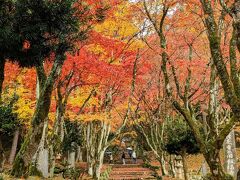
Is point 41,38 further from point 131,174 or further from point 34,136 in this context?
point 131,174

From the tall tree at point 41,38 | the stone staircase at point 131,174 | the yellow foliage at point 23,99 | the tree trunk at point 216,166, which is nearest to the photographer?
the tree trunk at point 216,166

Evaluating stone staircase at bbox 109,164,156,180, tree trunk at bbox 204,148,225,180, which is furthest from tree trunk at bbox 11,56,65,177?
stone staircase at bbox 109,164,156,180

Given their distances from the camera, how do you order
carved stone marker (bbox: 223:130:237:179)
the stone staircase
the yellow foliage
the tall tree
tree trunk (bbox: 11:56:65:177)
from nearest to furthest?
the tall tree
tree trunk (bbox: 11:56:65:177)
carved stone marker (bbox: 223:130:237:179)
the yellow foliage
the stone staircase

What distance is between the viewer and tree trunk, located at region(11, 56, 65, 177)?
1043 cm

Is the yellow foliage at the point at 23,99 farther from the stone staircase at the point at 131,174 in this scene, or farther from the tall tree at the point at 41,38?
the tall tree at the point at 41,38

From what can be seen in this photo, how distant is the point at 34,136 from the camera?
35.5ft

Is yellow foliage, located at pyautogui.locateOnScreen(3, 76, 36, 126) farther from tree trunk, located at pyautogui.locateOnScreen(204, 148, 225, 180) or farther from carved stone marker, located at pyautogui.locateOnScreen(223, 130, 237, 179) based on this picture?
tree trunk, located at pyautogui.locateOnScreen(204, 148, 225, 180)

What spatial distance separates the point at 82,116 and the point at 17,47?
10.1m

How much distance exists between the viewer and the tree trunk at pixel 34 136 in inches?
411

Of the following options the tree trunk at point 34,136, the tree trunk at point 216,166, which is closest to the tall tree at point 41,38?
the tree trunk at point 34,136

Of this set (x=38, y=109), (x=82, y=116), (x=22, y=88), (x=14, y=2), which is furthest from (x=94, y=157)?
(x=14, y=2)

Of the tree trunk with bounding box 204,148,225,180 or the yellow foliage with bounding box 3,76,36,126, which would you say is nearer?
the tree trunk with bounding box 204,148,225,180

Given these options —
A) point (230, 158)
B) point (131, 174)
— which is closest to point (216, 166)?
point (230, 158)

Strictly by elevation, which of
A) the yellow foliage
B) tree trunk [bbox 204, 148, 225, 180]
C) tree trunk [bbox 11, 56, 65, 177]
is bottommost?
tree trunk [bbox 204, 148, 225, 180]
